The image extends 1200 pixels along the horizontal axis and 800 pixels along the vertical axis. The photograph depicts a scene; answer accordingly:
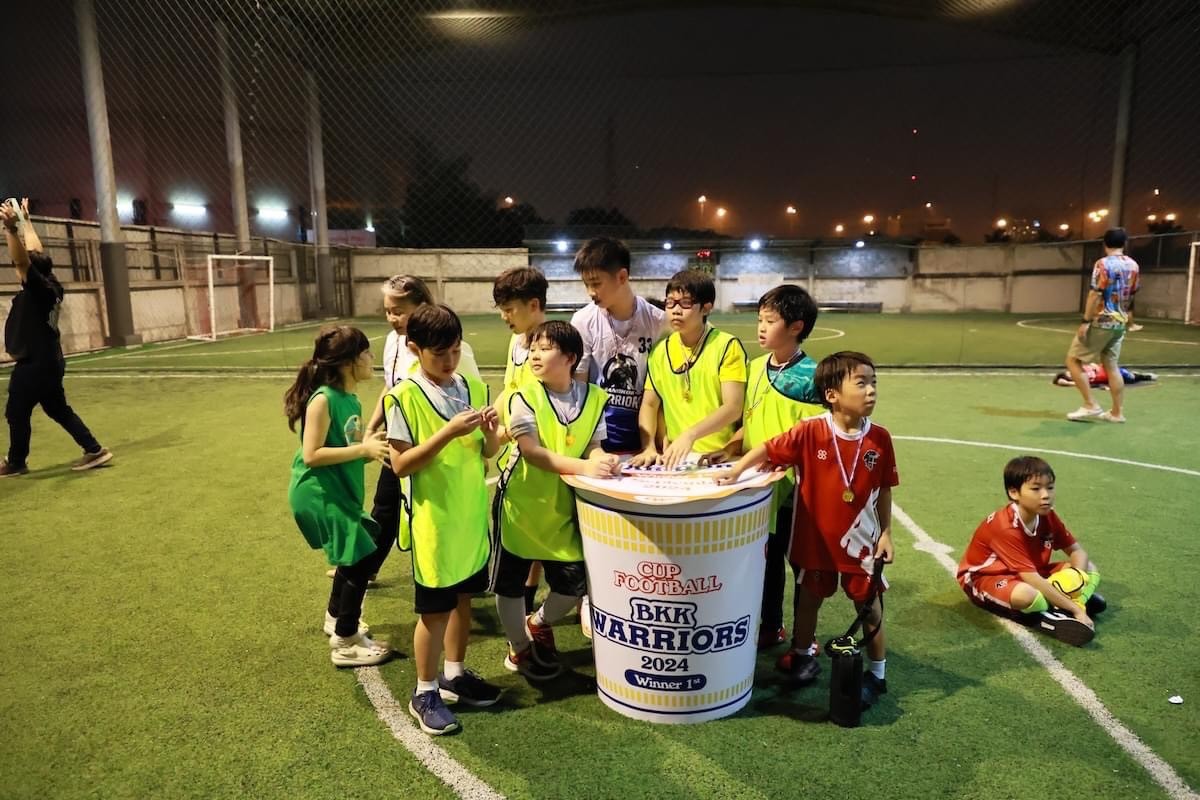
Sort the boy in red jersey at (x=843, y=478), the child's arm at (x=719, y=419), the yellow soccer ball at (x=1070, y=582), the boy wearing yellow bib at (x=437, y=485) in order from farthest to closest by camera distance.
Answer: the yellow soccer ball at (x=1070, y=582) < the child's arm at (x=719, y=419) < the boy in red jersey at (x=843, y=478) < the boy wearing yellow bib at (x=437, y=485)

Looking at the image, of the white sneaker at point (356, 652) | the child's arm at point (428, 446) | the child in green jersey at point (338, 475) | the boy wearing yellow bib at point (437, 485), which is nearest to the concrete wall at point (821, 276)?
the child in green jersey at point (338, 475)

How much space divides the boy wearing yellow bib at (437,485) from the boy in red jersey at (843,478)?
1042 millimetres

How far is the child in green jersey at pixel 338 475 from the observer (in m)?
3.48

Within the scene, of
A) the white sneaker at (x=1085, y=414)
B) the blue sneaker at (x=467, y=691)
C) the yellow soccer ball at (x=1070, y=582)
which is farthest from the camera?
the white sneaker at (x=1085, y=414)

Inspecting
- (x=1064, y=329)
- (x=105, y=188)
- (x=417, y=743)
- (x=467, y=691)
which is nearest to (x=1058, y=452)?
(x=467, y=691)

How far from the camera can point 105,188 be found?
56.5 feet

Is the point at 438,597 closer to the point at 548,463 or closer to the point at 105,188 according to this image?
the point at 548,463

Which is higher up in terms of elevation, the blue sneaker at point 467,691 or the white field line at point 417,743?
the blue sneaker at point 467,691

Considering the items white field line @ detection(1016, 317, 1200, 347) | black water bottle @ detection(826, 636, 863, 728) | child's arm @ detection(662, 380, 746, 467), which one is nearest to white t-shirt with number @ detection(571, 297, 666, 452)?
child's arm @ detection(662, 380, 746, 467)

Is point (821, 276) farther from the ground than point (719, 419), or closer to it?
farther from the ground

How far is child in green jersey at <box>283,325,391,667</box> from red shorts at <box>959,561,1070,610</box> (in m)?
3.06

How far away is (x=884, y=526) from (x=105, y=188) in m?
19.3

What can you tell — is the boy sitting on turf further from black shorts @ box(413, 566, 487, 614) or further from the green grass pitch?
black shorts @ box(413, 566, 487, 614)

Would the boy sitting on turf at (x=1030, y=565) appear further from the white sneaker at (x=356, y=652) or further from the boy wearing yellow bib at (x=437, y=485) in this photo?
the white sneaker at (x=356, y=652)
